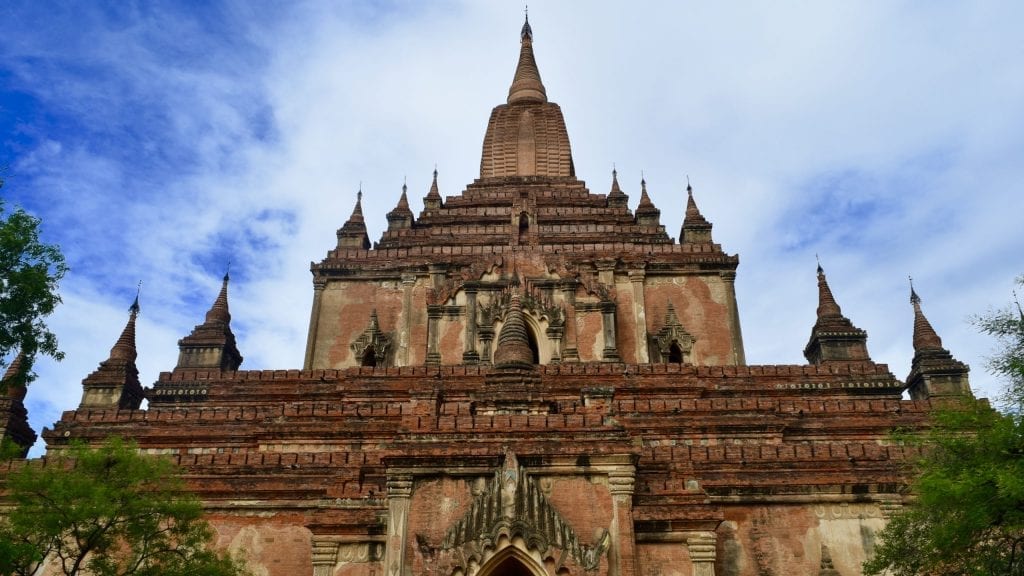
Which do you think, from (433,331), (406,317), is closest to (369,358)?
(406,317)

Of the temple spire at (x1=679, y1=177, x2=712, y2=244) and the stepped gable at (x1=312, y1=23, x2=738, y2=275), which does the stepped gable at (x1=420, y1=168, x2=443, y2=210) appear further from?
the temple spire at (x1=679, y1=177, x2=712, y2=244)

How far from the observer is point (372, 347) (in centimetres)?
3238

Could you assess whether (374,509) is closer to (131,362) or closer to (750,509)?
(750,509)

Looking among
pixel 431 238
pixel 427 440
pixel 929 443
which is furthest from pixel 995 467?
pixel 431 238

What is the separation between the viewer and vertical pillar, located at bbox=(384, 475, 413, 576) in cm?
1507

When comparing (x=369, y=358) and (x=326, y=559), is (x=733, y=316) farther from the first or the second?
(x=326, y=559)

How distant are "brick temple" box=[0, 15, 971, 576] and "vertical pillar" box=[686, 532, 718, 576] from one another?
35 millimetres

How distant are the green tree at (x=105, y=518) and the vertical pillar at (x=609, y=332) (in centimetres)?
1740

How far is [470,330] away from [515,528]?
16.4 m

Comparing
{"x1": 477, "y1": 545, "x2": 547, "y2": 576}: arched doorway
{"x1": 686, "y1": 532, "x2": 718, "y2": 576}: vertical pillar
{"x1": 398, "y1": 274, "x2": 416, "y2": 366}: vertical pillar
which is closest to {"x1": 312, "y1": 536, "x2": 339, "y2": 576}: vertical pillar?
{"x1": 477, "y1": 545, "x2": 547, "y2": 576}: arched doorway

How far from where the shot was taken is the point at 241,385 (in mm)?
28219

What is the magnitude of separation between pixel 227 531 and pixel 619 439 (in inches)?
329

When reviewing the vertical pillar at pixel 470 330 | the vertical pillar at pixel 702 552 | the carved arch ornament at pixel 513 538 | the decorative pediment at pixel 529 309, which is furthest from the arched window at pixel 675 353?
the carved arch ornament at pixel 513 538

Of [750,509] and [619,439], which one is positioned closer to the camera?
[619,439]
